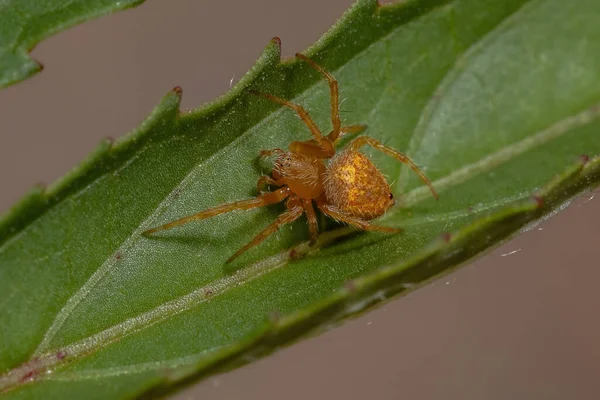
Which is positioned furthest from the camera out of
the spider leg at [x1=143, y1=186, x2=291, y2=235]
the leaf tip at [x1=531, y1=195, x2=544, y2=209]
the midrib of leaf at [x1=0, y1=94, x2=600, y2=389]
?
the spider leg at [x1=143, y1=186, x2=291, y2=235]

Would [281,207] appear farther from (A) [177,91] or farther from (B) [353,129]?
(A) [177,91]

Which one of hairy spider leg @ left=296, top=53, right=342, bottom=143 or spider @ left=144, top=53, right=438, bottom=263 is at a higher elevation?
hairy spider leg @ left=296, top=53, right=342, bottom=143

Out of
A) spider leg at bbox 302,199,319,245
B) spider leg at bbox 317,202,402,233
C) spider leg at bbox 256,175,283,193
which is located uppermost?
spider leg at bbox 256,175,283,193

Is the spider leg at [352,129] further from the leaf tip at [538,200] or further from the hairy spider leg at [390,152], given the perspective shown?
the leaf tip at [538,200]

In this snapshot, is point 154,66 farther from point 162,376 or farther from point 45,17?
point 162,376

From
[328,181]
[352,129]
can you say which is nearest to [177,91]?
[352,129]

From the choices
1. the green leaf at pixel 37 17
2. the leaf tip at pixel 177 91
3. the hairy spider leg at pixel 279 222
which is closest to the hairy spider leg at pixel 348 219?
the hairy spider leg at pixel 279 222

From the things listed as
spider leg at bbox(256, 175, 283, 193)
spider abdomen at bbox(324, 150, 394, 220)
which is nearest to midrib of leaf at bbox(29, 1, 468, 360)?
spider leg at bbox(256, 175, 283, 193)

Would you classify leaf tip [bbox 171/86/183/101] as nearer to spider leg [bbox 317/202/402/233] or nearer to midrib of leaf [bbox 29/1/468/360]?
midrib of leaf [bbox 29/1/468/360]
